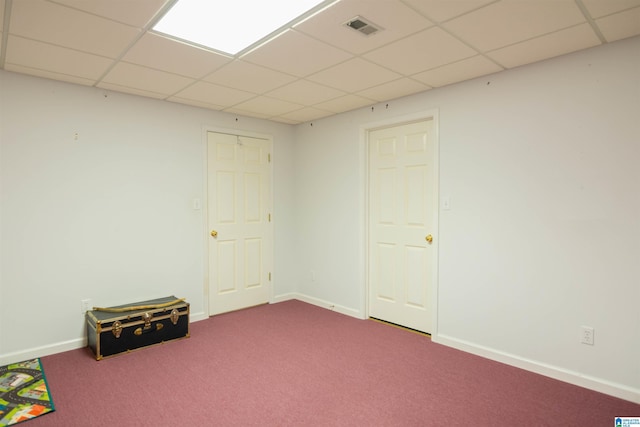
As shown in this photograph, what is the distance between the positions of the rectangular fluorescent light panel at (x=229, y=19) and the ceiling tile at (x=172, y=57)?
117mm

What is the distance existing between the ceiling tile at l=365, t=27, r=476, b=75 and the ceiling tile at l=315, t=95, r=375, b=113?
85 centimetres

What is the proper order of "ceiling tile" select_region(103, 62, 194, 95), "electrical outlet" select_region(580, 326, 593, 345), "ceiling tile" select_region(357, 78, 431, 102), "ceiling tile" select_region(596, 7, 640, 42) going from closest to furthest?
"ceiling tile" select_region(596, 7, 640, 42) < "electrical outlet" select_region(580, 326, 593, 345) < "ceiling tile" select_region(103, 62, 194, 95) < "ceiling tile" select_region(357, 78, 431, 102)

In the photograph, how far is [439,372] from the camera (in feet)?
9.23

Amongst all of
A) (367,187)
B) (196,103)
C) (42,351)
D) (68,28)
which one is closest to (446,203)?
(367,187)

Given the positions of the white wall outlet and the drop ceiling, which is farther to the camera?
the white wall outlet

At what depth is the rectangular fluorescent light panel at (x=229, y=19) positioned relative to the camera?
1.94m

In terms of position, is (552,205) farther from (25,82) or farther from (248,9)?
(25,82)

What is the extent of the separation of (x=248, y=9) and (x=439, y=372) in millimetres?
2786

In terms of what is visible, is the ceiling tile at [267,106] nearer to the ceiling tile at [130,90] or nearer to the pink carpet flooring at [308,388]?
the ceiling tile at [130,90]

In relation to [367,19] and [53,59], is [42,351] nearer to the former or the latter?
[53,59]

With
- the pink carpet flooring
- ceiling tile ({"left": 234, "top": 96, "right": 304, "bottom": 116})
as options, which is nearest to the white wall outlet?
the pink carpet flooring

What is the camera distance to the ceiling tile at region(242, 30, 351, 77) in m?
2.33

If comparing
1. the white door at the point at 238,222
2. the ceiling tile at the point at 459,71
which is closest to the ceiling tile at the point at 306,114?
the white door at the point at 238,222

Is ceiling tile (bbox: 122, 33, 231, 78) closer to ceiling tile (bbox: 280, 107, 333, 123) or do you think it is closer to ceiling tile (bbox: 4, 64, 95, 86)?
ceiling tile (bbox: 4, 64, 95, 86)
